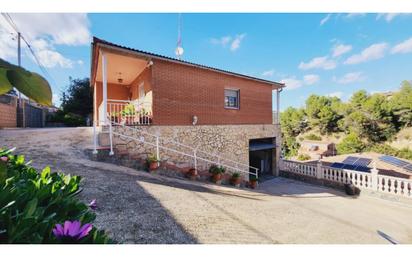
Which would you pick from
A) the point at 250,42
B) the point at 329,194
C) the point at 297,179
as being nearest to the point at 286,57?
the point at 250,42

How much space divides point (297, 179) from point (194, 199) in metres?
7.66

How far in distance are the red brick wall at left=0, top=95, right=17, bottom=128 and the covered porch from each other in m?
4.95

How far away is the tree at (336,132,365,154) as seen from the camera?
21891 mm

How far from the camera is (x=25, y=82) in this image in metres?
0.64

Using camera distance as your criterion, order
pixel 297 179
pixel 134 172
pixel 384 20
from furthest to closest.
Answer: pixel 297 179 → pixel 134 172 → pixel 384 20

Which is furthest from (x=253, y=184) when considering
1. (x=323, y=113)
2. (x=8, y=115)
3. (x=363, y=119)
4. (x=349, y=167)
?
(x=323, y=113)

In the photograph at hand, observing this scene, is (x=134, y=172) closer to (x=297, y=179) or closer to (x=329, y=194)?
(x=329, y=194)

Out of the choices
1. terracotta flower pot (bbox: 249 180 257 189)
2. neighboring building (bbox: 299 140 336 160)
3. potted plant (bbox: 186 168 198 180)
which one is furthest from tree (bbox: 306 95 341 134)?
potted plant (bbox: 186 168 198 180)

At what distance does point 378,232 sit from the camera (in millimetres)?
4160

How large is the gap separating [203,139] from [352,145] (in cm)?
2214

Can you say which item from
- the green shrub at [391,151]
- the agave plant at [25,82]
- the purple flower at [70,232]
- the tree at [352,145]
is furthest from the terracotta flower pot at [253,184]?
the tree at [352,145]

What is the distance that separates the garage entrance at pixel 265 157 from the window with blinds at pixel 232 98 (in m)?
2.22
